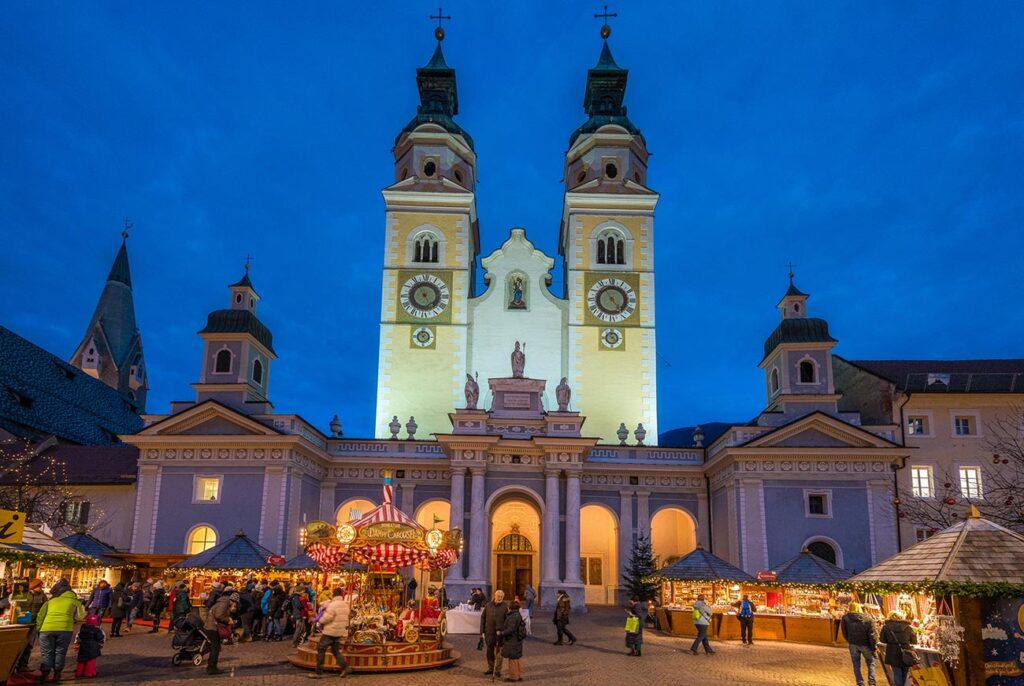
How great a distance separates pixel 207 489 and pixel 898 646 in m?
28.9

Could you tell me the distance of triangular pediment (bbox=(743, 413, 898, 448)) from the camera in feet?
116

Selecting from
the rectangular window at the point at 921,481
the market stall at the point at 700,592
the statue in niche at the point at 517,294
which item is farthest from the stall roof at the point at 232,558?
the rectangular window at the point at 921,481

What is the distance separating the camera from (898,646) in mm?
14109

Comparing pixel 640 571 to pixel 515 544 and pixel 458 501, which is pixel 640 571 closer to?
pixel 515 544

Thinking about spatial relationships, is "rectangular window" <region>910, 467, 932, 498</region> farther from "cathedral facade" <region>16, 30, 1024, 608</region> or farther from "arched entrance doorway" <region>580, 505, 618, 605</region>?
"arched entrance doorway" <region>580, 505, 618, 605</region>

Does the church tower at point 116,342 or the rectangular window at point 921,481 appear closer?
the rectangular window at point 921,481

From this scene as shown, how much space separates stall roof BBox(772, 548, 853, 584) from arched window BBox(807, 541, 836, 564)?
285 inches

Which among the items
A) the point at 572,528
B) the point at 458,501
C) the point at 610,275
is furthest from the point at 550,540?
the point at 610,275

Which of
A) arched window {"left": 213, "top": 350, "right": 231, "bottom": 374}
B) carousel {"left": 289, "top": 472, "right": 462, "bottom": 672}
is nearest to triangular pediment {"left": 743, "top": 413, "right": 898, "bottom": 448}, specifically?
carousel {"left": 289, "top": 472, "right": 462, "bottom": 672}

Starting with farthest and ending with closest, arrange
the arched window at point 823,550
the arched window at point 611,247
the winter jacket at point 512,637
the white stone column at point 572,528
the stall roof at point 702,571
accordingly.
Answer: the arched window at point 611,247 → the white stone column at point 572,528 → the arched window at point 823,550 → the stall roof at point 702,571 → the winter jacket at point 512,637

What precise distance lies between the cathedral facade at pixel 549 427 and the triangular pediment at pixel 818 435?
87 millimetres

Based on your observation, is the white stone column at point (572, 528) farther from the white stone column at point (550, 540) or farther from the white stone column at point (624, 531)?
the white stone column at point (624, 531)

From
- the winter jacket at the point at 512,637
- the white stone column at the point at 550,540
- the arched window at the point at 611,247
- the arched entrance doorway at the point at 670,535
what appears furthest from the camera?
the arched window at the point at 611,247

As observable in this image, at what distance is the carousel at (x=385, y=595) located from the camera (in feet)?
60.1
